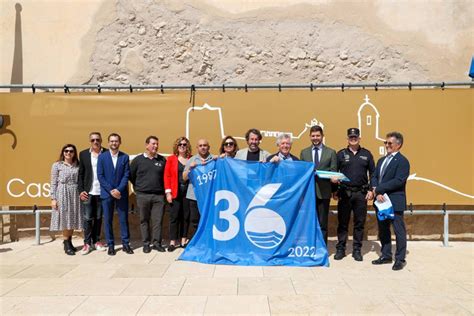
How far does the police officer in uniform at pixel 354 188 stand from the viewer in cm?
525

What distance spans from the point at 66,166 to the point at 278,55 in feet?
13.6

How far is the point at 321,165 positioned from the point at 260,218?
1.11 meters

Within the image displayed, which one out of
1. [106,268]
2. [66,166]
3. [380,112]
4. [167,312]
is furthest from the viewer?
[380,112]

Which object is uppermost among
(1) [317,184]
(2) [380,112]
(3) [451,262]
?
(2) [380,112]

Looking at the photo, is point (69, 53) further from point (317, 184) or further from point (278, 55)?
point (317, 184)

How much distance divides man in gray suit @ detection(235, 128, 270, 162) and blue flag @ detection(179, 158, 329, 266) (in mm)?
240

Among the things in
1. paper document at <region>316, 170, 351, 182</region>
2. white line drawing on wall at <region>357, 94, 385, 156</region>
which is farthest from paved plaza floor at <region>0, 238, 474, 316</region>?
white line drawing on wall at <region>357, 94, 385, 156</region>

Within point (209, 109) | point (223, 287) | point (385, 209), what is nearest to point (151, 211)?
point (209, 109)

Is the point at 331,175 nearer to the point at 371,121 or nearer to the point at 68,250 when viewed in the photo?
the point at 371,121

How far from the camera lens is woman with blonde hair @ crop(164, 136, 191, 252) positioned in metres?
5.67

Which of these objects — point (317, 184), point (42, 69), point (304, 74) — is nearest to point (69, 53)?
point (42, 69)

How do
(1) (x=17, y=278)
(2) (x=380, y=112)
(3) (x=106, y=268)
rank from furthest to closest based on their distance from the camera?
1. (2) (x=380, y=112)
2. (3) (x=106, y=268)
3. (1) (x=17, y=278)

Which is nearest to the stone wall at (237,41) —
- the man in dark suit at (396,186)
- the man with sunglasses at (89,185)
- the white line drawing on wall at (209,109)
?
the white line drawing on wall at (209,109)

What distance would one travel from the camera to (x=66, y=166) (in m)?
5.76
